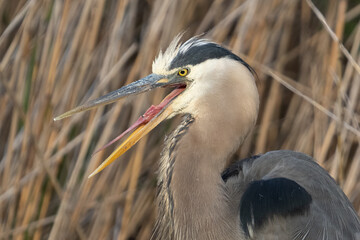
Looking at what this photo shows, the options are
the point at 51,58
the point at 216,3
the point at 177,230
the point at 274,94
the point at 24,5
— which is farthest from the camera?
the point at 274,94

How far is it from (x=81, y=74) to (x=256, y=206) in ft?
3.14

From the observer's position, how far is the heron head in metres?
1.76

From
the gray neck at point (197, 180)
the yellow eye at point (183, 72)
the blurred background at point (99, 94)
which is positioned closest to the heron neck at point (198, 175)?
the gray neck at point (197, 180)

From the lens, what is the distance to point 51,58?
223 centimetres

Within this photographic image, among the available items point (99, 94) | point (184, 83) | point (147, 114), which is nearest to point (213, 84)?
point (184, 83)

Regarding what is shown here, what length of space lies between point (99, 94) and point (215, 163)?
791 mm

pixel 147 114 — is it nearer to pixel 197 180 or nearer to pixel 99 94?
pixel 197 180

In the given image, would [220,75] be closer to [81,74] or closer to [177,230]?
[177,230]

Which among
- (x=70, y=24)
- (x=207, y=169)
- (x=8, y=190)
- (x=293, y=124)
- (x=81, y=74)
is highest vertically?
(x=70, y=24)

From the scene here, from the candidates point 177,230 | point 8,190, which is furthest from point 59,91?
point 177,230

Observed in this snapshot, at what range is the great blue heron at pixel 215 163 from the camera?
1754 millimetres

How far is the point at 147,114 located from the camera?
5.94 ft

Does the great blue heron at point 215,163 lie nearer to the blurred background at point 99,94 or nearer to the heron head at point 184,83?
the heron head at point 184,83

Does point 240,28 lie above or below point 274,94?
above
